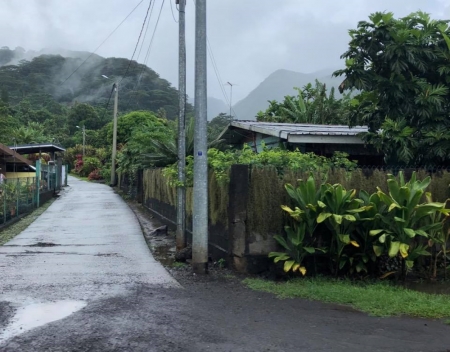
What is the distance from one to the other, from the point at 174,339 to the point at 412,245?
14.5 feet

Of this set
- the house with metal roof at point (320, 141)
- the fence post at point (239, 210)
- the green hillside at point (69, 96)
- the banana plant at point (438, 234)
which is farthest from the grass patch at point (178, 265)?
the green hillside at point (69, 96)

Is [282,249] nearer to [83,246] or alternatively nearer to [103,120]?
[83,246]

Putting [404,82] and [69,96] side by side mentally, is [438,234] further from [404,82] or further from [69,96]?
[69,96]

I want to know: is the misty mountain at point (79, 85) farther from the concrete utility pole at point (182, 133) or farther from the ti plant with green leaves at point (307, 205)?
the ti plant with green leaves at point (307, 205)

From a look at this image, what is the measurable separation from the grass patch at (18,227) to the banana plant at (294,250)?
768 centimetres

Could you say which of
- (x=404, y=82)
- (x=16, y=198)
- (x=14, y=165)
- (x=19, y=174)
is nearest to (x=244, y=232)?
(x=404, y=82)

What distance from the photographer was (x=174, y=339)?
17.5 ft

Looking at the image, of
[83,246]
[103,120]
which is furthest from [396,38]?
[103,120]

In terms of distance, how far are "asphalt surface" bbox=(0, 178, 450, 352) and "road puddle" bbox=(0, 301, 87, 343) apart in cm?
1

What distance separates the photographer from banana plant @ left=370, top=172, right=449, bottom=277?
24.7ft

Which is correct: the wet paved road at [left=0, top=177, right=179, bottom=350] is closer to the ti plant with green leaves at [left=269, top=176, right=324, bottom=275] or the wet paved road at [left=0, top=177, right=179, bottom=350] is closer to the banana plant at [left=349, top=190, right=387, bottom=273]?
the ti plant with green leaves at [left=269, top=176, right=324, bottom=275]

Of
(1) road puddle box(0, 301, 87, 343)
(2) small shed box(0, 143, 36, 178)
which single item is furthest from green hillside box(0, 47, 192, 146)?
(1) road puddle box(0, 301, 87, 343)

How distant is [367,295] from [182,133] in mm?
5585

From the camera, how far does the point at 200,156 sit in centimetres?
868
